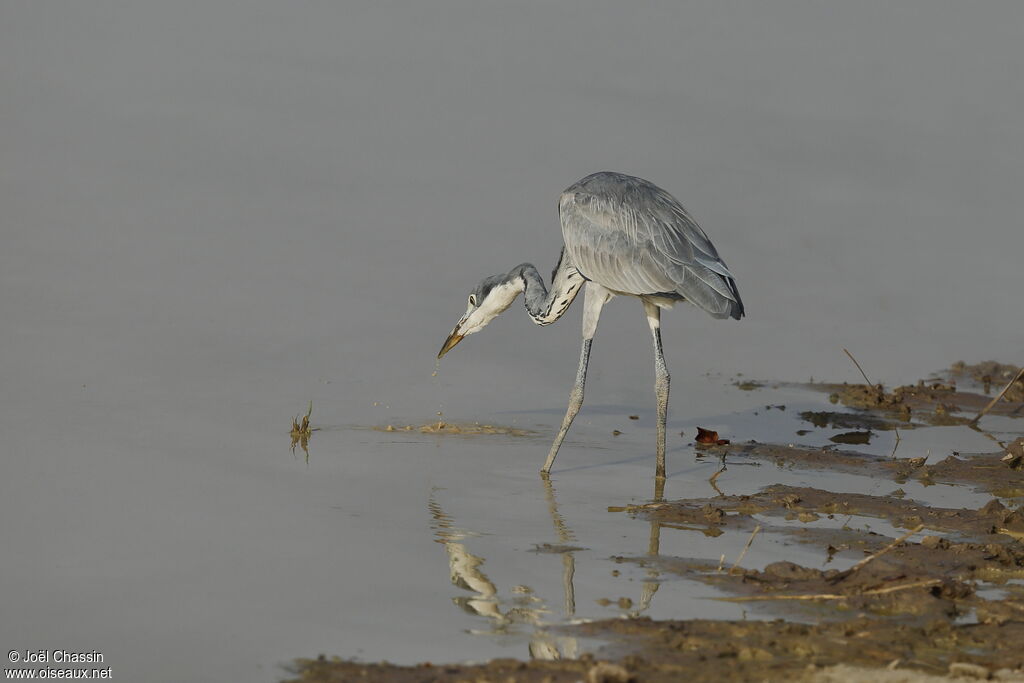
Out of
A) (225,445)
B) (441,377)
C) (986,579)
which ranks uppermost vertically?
(441,377)

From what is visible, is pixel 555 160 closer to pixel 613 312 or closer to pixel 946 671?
pixel 613 312

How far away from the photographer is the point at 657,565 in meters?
7.09

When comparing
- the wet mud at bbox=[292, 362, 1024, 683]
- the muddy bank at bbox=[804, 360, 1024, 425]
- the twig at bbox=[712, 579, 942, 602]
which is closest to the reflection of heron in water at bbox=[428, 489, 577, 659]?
the wet mud at bbox=[292, 362, 1024, 683]

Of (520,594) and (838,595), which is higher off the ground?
(520,594)

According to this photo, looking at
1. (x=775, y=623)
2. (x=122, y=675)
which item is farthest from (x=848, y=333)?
(x=122, y=675)

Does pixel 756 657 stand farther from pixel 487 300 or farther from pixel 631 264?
pixel 487 300

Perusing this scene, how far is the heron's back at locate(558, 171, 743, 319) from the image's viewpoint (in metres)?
9.77

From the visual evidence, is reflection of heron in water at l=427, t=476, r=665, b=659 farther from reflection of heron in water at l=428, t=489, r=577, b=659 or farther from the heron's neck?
the heron's neck

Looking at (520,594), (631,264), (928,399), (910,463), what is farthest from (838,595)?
(928,399)

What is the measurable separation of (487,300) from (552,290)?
56 cm

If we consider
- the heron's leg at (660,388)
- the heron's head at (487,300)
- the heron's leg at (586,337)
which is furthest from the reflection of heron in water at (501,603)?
the heron's head at (487,300)

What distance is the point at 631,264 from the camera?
10.0 m

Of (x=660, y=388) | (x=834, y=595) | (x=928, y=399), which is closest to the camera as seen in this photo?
(x=834, y=595)

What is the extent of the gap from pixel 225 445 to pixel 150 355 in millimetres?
2731
